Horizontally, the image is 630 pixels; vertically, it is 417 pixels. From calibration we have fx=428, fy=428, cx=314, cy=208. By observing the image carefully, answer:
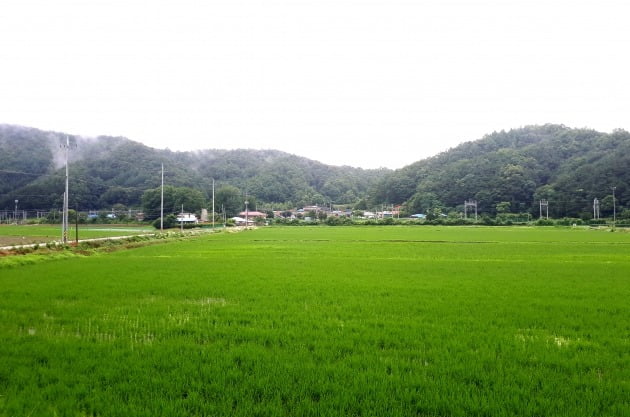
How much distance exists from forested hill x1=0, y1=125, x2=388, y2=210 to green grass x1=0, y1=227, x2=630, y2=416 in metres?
34.7

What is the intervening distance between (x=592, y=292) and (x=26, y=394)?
1164 centimetres

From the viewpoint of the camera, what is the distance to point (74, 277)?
13.9m

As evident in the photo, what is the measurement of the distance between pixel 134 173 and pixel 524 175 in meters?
87.5

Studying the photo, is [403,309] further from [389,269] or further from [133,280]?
[133,280]

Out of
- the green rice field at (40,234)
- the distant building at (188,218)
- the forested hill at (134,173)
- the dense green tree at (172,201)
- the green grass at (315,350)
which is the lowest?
the green grass at (315,350)

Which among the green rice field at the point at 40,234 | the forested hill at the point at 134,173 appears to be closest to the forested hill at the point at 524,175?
the forested hill at the point at 134,173

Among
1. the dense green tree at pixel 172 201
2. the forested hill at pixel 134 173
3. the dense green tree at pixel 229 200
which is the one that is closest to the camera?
the forested hill at pixel 134 173

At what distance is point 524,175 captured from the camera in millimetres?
98938

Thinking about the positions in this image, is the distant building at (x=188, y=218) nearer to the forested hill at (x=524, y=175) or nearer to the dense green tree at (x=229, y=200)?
the dense green tree at (x=229, y=200)

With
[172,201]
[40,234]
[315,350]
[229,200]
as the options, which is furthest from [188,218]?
[315,350]

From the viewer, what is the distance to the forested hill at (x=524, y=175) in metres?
86.2

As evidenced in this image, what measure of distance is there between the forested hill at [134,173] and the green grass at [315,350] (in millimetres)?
34716

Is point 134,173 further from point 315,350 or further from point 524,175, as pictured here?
point 315,350

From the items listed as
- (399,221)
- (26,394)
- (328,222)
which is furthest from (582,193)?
(26,394)
